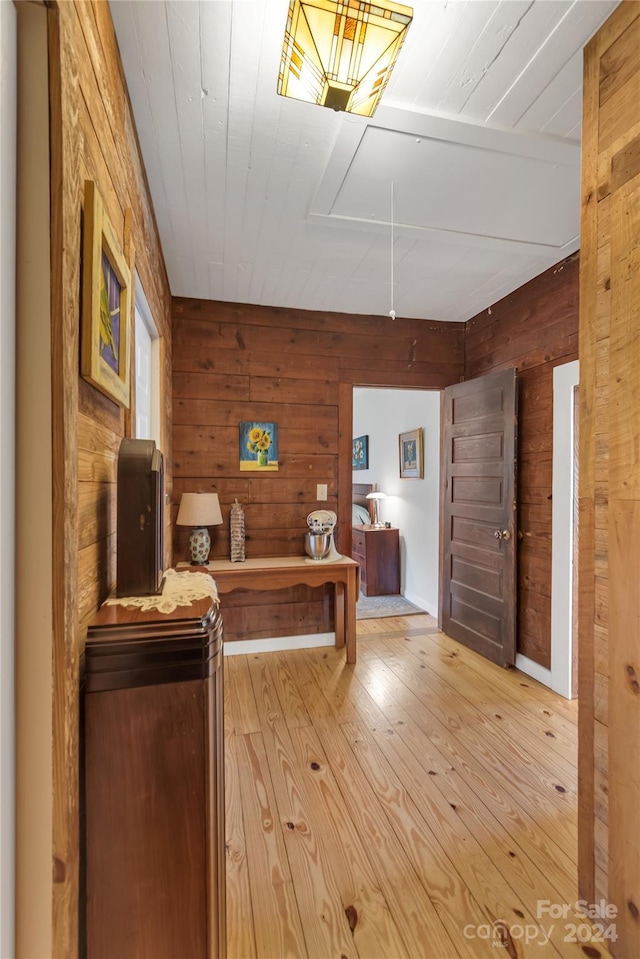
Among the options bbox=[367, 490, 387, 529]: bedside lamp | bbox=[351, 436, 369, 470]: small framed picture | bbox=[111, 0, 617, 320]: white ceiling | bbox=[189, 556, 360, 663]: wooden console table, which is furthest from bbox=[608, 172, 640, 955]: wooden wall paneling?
bbox=[351, 436, 369, 470]: small framed picture

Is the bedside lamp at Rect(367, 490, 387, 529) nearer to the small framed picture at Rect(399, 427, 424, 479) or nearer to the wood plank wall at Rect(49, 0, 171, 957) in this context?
the small framed picture at Rect(399, 427, 424, 479)

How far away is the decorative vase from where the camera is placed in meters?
2.99

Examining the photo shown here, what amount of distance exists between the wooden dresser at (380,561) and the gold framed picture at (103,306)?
3.81 m

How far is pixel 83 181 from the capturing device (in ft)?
2.84

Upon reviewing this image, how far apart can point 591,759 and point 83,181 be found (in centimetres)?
194

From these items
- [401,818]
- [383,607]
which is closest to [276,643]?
[383,607]

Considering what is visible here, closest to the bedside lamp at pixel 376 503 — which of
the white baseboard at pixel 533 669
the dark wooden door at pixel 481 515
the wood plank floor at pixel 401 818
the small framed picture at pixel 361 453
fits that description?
the small framed picture at pixel 361 453

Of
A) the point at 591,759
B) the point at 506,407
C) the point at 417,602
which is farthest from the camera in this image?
the point at 417,602

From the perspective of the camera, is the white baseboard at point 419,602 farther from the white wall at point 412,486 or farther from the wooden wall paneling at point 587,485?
the wooden wall paneling at point 587,485

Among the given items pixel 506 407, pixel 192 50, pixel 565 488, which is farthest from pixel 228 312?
pixel 565 488

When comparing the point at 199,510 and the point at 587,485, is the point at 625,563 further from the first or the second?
the point at 199,510

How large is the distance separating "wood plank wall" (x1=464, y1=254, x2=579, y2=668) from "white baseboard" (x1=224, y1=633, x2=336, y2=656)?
1417 mm

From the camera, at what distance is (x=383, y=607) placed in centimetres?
432

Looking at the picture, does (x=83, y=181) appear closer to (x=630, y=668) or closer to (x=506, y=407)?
(x=630, y=668)
